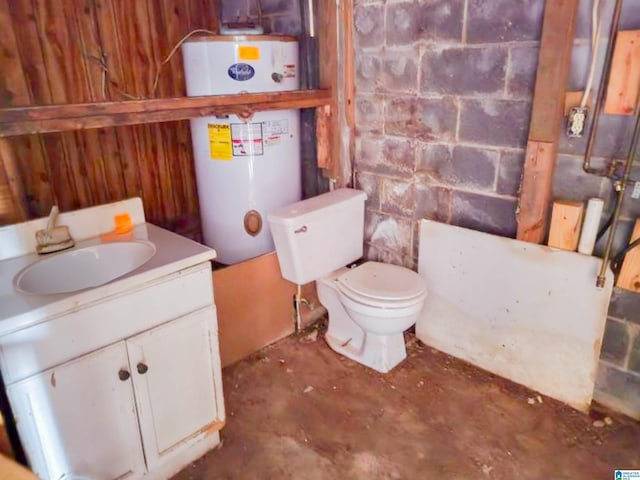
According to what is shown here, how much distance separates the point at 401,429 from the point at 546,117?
1.32 meters

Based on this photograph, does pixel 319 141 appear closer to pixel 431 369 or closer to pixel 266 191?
pixel 266 191

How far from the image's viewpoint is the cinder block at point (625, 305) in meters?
1.80

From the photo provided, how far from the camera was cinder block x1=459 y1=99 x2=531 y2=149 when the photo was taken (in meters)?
1.90

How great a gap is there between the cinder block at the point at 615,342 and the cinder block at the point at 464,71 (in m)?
1.01

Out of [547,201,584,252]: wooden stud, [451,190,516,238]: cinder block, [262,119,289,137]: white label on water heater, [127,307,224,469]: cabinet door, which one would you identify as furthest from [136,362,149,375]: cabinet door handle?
[547,201,584,252]: wooden stud

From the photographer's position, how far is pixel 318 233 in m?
2.26

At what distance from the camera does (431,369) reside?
2291 mm

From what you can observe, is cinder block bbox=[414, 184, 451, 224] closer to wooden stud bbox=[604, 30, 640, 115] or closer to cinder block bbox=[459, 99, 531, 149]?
cinder block bbox=[459, 99, 531, 149]

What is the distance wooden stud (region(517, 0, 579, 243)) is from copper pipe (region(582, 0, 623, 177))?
0.11 meters

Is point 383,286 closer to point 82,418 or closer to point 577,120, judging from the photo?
point 577,120

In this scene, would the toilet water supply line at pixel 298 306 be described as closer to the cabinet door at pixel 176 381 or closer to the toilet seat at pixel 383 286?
the toilet seat at pixel 383 286

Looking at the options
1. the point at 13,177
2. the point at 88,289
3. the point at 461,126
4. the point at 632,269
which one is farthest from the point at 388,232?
the point at 13,177

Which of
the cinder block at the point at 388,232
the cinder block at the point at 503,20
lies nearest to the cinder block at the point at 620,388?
the cinder block at the point at 388,232

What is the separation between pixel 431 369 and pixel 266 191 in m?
1.17
